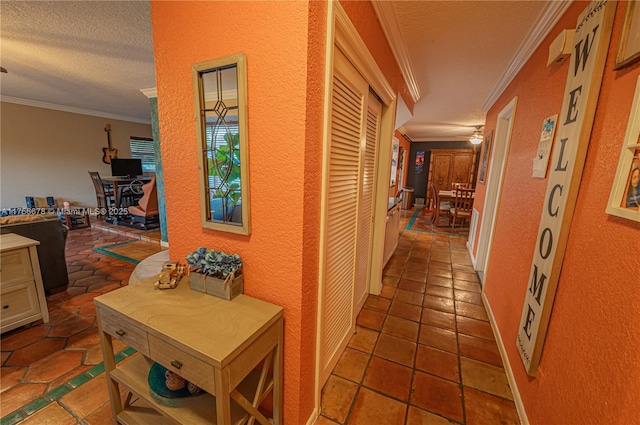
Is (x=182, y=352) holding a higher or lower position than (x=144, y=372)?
higher

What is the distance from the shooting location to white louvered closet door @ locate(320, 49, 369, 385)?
1.23m

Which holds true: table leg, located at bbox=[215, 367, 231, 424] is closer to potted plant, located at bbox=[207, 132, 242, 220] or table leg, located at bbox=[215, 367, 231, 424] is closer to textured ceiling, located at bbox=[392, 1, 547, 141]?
potted plant, located at bbox=[207, 132, 242, 220]

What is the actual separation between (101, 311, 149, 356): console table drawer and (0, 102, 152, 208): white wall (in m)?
6.25

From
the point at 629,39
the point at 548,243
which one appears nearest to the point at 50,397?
the point at 548,243

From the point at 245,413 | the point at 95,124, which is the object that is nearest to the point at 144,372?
the point at 245,413

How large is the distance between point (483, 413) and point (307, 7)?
2150mm

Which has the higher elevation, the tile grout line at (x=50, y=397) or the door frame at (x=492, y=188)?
the door frame at (x=492, y=188)

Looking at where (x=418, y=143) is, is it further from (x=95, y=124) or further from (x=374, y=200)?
(x=95, y=124)

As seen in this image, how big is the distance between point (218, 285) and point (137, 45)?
2624 millimetres

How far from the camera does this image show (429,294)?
2646 mm

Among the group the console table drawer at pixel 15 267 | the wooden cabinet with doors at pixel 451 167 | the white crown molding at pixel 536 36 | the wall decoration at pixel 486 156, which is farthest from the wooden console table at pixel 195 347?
the wooden cabinet with doors at pixel 451 167

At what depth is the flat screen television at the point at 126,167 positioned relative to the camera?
222 inches

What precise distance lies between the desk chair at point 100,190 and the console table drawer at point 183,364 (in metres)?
5.95

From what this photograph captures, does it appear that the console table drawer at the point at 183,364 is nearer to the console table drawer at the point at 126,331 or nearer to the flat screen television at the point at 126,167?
the console table drawer at the point at 126,331
